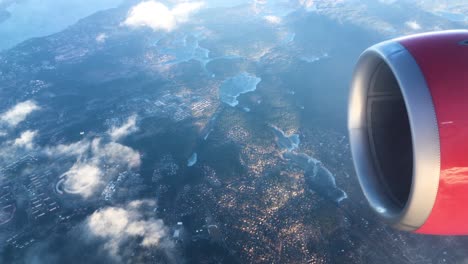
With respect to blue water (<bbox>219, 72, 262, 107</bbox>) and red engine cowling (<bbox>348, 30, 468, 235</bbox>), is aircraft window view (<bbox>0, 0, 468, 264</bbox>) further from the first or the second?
red engine cowling (<bbox>348, 30, 468, 235</bbox>)

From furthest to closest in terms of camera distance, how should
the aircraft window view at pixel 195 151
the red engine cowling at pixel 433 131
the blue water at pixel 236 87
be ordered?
the blue water at pixel 236 87, the aircraft window view at pixel 195 151, the red engine cowling at pixel 433 131

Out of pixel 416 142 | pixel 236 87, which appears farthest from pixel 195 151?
pixel 416 142

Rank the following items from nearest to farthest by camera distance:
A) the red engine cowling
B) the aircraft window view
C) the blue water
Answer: the red engine cowling, the aircraft window view, the blue water

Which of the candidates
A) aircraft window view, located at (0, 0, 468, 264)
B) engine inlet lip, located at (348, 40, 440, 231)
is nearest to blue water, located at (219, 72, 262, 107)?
aircraft window view, located at (0, 0, 468, 264)

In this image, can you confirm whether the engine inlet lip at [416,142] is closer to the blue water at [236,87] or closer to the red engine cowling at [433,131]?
the red engine cowling at [433,131]

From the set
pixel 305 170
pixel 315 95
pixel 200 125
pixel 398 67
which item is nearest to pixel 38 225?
pixel 200 125

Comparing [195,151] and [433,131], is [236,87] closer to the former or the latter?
[195,151]

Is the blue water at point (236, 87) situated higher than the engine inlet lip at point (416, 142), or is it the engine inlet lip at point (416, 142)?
the engine inlet lip at point (416, 142)

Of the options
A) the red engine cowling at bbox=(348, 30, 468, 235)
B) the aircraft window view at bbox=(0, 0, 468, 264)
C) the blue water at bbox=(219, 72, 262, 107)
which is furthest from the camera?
the blue water at bbox=(219, 72, 262, 107)

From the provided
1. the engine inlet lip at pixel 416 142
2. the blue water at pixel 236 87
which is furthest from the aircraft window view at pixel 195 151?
the engine inlet lip at pixel 416 142
